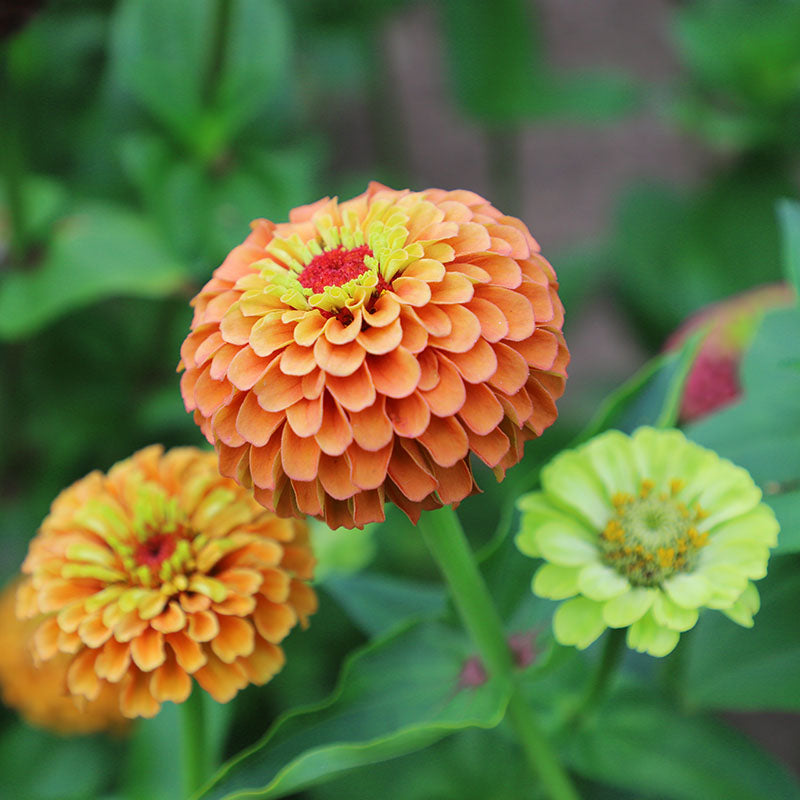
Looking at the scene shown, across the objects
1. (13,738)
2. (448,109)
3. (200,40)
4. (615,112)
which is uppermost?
(200,40)

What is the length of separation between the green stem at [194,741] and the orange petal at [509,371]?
0.22 m

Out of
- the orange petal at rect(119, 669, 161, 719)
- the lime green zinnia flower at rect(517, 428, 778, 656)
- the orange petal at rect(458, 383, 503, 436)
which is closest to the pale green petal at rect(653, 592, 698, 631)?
the lime green zinnia flower at rect(517, 428, 778, 656)

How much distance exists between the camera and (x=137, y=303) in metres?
0.98

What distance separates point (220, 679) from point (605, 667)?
0.58 ft

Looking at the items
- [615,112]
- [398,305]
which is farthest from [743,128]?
[398,305]

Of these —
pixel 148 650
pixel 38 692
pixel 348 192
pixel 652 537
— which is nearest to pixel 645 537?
pixel 652 537

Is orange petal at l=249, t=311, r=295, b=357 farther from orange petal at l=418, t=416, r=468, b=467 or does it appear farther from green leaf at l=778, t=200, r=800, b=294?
green leaf at l=778, t=200, r=800, b=294

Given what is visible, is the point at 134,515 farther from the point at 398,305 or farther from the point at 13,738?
the point at 13,738

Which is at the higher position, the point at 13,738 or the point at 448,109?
the point at 448,109

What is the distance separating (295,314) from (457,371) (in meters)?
0.06

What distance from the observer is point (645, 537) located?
39 centimetres

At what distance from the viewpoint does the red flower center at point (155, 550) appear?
1.34 feet

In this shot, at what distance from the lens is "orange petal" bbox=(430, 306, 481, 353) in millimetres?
330

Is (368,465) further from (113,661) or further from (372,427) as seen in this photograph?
(113,661)
